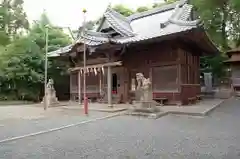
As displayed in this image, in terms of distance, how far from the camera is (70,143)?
19.8 feet

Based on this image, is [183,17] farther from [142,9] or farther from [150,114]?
[142,9]

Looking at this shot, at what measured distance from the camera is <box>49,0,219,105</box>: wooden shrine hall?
13.9 meters

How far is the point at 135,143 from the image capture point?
233 inches

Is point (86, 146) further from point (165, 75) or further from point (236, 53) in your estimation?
point (236, 53)

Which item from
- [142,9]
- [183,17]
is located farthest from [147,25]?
[142,9]

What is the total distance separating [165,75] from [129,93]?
294 cm

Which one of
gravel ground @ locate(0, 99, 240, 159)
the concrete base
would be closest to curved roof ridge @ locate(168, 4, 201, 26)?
the concrete base

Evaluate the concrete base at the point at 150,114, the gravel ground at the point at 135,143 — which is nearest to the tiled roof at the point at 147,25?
the concrete base at the point at 150,114

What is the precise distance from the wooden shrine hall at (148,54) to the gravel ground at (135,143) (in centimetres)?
589

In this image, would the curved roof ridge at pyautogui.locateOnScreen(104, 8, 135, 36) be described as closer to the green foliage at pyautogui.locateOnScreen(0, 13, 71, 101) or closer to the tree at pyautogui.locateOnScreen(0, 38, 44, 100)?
the green foliage at pyautogui.locateOnScreen(0, 13, 71, 101)

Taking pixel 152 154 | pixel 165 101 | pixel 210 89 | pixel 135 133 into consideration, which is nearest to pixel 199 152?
pixel 152 154

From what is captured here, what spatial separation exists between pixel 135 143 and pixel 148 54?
9910 millimetres

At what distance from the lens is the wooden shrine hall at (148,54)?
13938 mm

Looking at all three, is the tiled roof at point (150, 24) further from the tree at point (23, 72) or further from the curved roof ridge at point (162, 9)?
the tree at point (23, 72)
